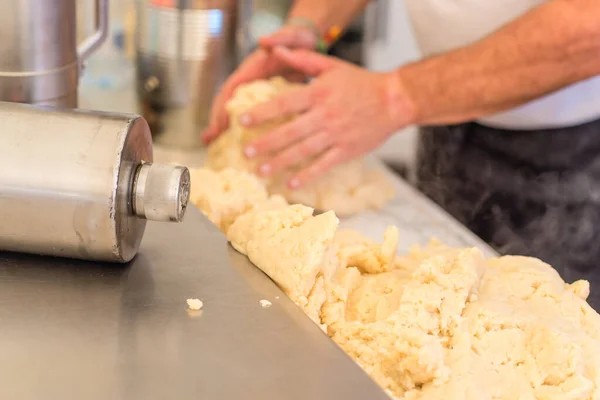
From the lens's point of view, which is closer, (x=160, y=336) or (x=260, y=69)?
(x=160, y=336)

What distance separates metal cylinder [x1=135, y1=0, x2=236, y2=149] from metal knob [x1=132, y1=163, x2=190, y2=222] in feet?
2.97

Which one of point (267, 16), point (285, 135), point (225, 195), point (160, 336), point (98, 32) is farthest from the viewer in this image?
point (267, 16)

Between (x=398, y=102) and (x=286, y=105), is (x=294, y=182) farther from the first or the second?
(x=398, y=102)

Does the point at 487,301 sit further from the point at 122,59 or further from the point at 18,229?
the point at 122,59

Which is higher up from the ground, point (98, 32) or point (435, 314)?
point (98, 32)

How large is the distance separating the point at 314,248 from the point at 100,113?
0.27m

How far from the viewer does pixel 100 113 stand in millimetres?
778

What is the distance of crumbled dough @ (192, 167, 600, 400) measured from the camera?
739 mm

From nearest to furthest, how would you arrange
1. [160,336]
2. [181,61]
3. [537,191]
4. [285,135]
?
[160,336] → [285,135] → [537,191] → [181,61]

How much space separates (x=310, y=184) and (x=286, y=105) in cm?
17

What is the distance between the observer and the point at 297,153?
4.61ft

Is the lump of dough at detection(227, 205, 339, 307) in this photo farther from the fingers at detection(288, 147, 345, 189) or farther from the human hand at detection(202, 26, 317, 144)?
the human hand at detection(202, 26, 317, 144)

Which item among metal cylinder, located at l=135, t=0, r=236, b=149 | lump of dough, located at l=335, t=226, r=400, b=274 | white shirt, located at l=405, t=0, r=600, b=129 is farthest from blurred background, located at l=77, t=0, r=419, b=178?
lump of dough, located at l=335, t=226, r=400, b=274

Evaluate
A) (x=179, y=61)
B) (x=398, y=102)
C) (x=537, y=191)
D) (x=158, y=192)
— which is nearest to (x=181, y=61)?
(x=179, y=61)
